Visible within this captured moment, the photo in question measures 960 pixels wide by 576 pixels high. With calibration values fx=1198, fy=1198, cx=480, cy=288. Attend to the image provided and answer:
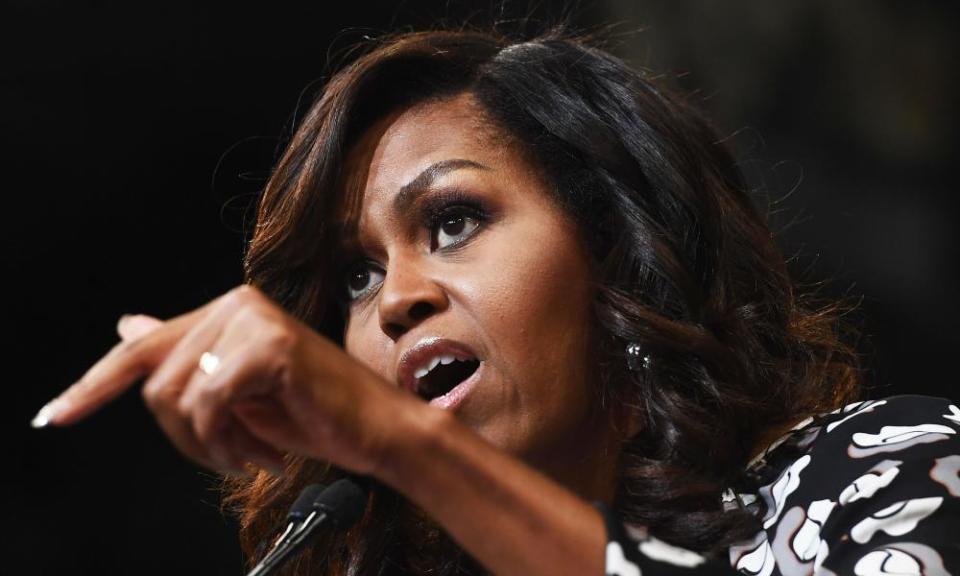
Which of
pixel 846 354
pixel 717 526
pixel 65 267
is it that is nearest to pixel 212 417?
pixel 717 526

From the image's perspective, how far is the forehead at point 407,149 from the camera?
2064 mm

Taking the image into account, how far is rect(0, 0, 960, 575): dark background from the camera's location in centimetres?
272

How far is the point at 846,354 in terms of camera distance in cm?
221

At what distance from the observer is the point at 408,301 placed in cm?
189

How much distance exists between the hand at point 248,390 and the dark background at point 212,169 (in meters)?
1.56

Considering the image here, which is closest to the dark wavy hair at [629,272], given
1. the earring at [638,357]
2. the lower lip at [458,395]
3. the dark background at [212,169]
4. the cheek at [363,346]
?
the earring at [638,357]

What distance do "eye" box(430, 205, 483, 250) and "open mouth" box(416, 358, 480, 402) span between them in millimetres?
198

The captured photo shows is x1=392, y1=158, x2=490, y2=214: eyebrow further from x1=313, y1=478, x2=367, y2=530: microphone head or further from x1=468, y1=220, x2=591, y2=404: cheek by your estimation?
x1=313, y1=478, x2=367, y2=530: microphone head

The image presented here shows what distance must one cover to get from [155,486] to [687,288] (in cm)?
151

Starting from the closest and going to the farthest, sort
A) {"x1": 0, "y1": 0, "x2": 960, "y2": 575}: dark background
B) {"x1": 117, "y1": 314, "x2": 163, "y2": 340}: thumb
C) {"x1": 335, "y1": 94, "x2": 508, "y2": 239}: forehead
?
{"x1": 117, "y1": 314, "x2": 163, "y2": 340}: thumb
{"x1": 335, "y1": 94, "x2": 508, "y2": 239}: forehead
{"x1": 0, "y1": 0, "x2": 960, "y2": 575}: dark background

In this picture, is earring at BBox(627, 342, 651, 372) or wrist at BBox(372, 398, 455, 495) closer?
wrist at BBox(372, 398, 455, 495)

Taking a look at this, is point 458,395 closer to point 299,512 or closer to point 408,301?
point 408,301

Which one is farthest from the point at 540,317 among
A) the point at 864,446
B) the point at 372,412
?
the point at 372,412

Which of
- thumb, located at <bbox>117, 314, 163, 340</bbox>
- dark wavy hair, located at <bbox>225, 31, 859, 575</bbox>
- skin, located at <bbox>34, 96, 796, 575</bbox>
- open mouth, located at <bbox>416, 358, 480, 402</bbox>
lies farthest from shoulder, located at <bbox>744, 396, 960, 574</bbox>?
thumb, located at <bbox>117, 314, 163, 340</bbox>
